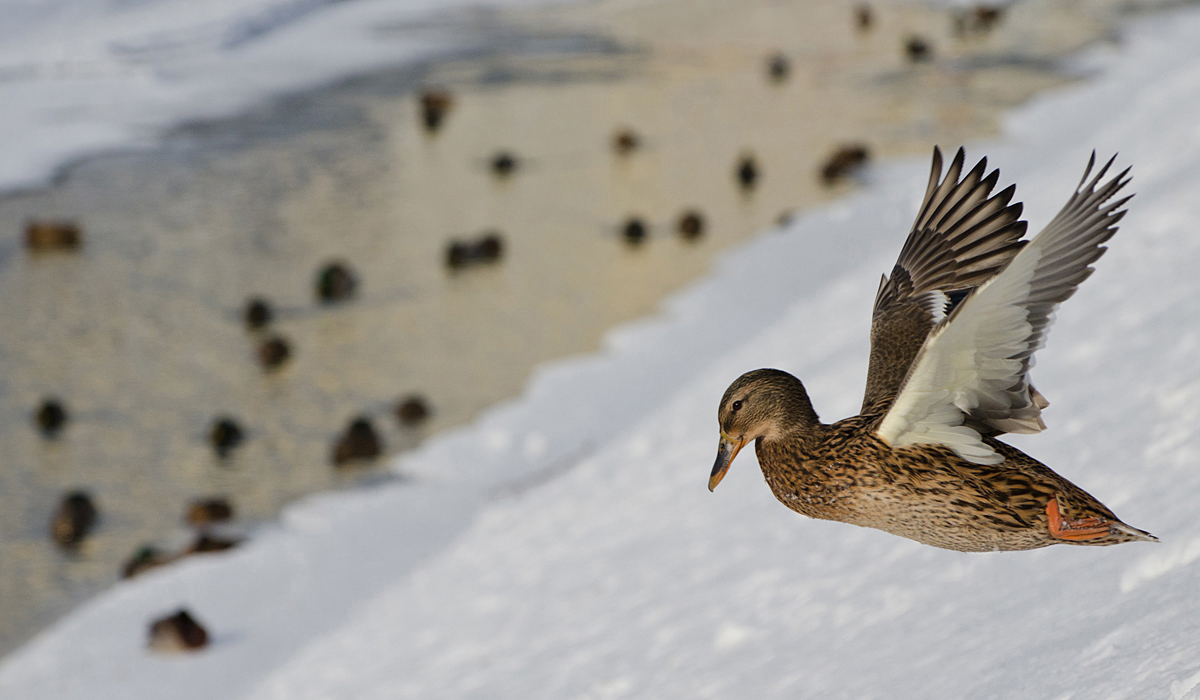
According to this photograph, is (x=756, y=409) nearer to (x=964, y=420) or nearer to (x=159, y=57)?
(x=964, y=420)

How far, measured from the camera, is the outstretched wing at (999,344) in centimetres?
176

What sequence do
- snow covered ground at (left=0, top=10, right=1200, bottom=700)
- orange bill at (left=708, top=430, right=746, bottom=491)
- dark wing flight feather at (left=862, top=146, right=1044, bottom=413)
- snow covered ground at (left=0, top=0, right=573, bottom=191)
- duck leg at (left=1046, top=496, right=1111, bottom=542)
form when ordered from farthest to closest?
1. snow covered ground at (left=0, top=0, right=573, bottom=191)
2. snow covered ground at (left=0, top=10, right=1200, bottom=700)
3. dark wing flight feather at (left=862, top=146, right=1044, bottom=413)
4. orange bill at (left=708, top=430, right=746, bottom=491)
5. duck leg at (left=1046, top=496, right=1111, bottom=542)

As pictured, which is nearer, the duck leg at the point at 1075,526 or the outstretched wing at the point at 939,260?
the duck leg at the point at 1075,526

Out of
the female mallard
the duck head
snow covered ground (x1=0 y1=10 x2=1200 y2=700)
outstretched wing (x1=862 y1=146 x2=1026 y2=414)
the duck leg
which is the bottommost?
the duck leg

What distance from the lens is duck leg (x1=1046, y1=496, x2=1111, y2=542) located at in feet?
6.23

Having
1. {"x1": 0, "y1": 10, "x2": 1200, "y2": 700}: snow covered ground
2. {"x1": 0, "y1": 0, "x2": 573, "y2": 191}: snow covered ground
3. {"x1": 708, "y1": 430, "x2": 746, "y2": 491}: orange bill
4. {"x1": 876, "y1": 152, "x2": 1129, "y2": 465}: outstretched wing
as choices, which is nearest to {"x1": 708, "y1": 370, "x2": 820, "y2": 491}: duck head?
{"x1": 708, "y1": 430, "x2": 746, "y2": 491}: orange bill

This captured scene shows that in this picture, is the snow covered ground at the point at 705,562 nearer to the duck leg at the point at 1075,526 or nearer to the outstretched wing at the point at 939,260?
the duck leg at the point at 1075,526

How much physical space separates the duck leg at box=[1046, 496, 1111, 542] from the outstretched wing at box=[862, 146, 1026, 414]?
326 mm

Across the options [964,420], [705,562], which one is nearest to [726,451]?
[964,420]

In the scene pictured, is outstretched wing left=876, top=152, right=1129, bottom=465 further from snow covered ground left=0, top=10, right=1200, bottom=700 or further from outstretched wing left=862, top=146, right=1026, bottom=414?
snow covered ground left=0, top=10, right=1200, bottom=700

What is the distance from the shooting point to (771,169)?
1349cm

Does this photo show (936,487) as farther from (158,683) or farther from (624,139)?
(624,139)

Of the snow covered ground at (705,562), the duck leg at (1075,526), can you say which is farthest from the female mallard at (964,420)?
the snow covered ground at (705,562)

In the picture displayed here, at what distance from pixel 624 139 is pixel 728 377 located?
22.3 ft
